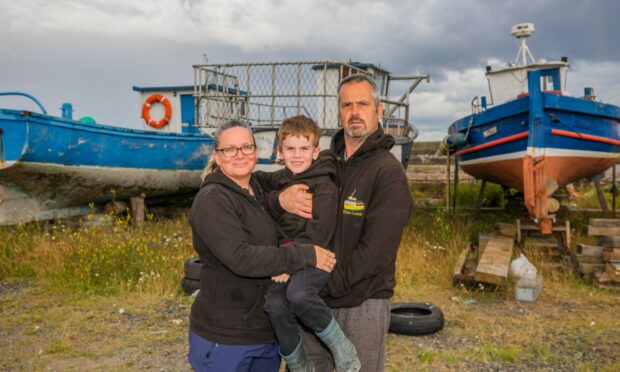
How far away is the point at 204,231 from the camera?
2314 millimetres

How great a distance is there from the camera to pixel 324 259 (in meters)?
2.41

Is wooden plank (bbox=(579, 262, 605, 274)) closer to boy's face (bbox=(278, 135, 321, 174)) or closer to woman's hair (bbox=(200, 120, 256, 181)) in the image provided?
boy's face (bbox=(278, 135, 321, 174))

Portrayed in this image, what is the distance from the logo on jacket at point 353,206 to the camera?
8.20ft

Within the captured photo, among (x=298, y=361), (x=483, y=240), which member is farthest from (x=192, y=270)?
(x=483, y=240)

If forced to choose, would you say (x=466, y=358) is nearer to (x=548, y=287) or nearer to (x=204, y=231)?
(x=548, y=287)

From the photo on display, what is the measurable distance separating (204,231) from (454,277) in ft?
16.9

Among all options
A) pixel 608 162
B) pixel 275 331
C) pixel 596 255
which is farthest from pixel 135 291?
pixel 608 162

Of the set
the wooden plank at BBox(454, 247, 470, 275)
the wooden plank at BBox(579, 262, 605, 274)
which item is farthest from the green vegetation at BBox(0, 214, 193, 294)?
the wooden plank at BBox(579, 262, 605, 274)

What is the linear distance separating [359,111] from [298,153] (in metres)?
0.41

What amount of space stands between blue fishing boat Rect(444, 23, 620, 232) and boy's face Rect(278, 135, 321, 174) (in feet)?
21.6

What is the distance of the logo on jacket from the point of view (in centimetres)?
250

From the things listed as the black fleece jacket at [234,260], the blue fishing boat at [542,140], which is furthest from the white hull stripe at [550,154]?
the black fleece jacket at [234,260]

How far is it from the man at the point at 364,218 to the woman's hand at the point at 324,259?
0.07 meters

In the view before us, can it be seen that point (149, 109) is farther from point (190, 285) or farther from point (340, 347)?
point (340, 347)
